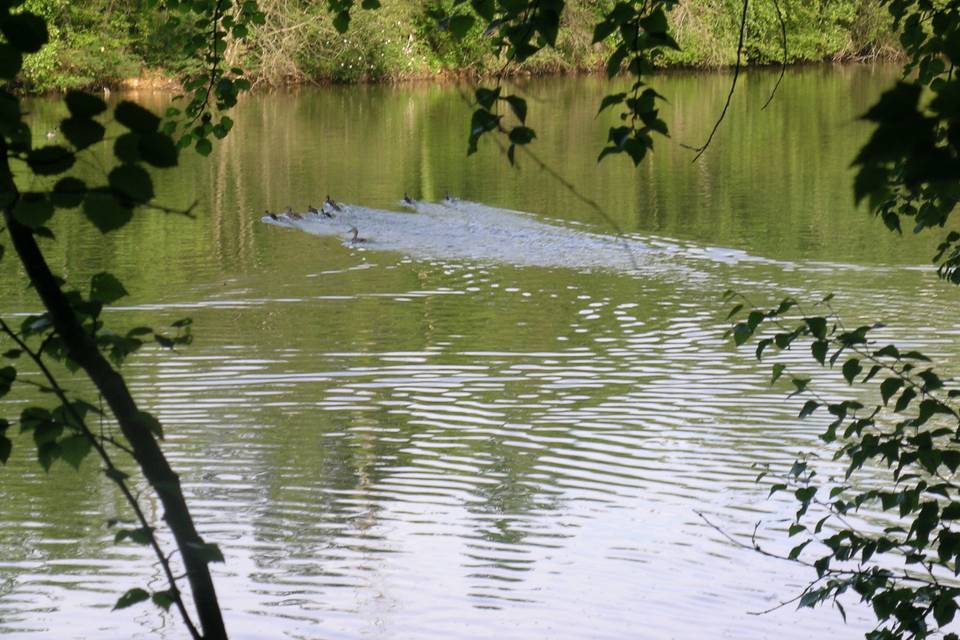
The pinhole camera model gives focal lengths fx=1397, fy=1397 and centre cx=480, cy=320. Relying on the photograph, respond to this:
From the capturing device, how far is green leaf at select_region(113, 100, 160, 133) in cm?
133

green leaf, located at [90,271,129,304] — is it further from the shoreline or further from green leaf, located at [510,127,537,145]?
the shoreline

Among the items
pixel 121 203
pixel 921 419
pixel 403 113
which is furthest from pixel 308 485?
pixel 403 113

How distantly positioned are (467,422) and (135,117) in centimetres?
714

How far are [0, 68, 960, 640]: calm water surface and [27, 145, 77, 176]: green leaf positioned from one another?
0.21 meters

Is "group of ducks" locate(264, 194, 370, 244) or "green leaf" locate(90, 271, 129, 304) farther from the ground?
"green leaf" locate(90, 271, 129, 304)

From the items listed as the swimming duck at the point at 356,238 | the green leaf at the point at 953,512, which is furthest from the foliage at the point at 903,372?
the swimming duck at the point at 356,238

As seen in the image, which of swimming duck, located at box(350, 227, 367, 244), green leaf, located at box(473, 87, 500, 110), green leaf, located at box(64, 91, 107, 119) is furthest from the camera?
swimming duck, located at box(350, 227, 367, 244)

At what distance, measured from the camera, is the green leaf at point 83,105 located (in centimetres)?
132

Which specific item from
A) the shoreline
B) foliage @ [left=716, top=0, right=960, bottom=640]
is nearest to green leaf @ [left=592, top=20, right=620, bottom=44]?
foliage @ [left=716, top=0, right=960, bottom=640]

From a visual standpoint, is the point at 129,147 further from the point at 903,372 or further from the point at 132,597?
the point at 903,372

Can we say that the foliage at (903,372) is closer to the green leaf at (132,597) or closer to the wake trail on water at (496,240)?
the green leaf at (132,597)

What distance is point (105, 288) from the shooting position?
1.94 meters

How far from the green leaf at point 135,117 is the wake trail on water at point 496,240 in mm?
11510

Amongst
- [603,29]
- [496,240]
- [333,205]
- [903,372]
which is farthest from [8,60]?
[333,205]
